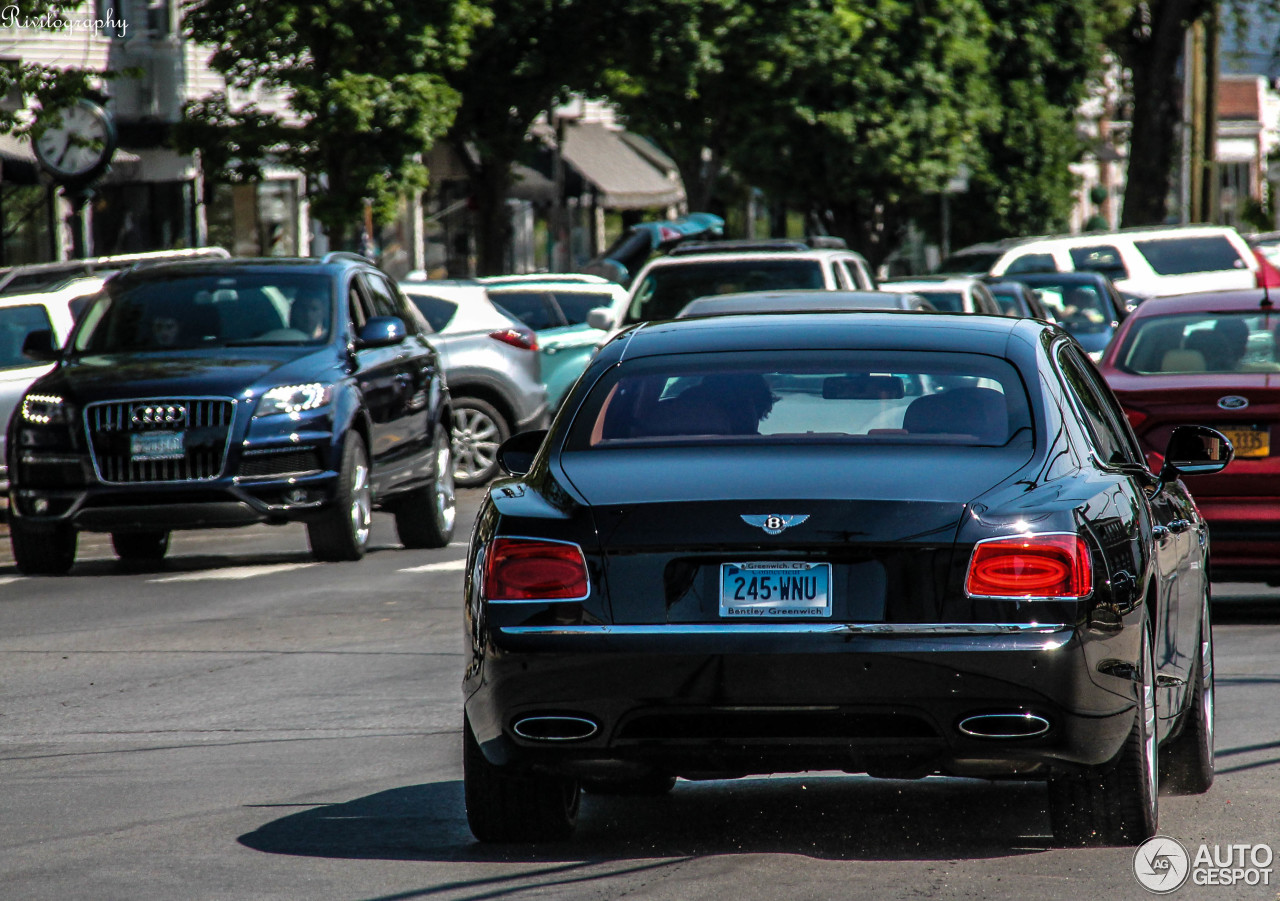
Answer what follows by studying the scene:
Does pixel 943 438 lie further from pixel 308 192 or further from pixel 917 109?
pixel 917 109

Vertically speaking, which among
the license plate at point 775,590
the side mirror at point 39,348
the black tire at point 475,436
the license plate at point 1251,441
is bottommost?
the black tire at point 475,436

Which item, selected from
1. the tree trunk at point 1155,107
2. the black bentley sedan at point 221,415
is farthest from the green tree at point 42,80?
the tree trunk at point 1155,107

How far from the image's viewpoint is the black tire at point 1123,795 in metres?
5.91

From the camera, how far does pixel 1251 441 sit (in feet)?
37.1

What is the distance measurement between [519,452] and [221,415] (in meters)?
6.64

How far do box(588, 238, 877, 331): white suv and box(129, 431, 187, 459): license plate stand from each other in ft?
16.7

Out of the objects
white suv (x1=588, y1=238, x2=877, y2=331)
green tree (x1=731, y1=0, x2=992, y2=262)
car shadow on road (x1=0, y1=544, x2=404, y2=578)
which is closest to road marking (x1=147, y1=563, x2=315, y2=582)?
car shadow on road (x1=0, y1=544, x2=404, y2=578)

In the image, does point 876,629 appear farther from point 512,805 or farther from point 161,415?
point 161,415

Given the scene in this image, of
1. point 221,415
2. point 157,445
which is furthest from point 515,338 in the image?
point 157,445

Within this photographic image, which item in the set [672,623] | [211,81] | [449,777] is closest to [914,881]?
[672,623]

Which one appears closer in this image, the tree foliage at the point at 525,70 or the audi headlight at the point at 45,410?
the audi headlight at the point at 45,410

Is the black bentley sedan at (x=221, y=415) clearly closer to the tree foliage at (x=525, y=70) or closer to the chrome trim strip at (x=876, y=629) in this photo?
the chrome trim strip at (x=876, y=629)

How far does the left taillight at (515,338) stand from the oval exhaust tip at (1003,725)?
582 inches

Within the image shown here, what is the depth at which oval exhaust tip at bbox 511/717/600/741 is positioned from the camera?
5.75m
